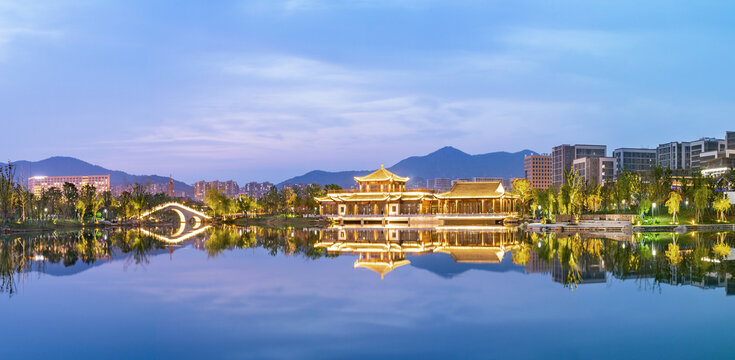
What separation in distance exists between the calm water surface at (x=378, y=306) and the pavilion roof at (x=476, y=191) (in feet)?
110

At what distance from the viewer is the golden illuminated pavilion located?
211 ft

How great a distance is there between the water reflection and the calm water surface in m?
0.18

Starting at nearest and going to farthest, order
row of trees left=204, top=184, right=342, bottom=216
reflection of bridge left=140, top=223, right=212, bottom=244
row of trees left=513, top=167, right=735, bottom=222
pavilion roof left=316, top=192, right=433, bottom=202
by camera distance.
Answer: reflection of bridge left=140, top=223, right=212, bottom=244
row of trees left=513, top=167, right=735, bottom=222
pavilion roof left=316, top=192, right=433, bottom=202
row of trees left=204, top=184, right=342, bottom=216

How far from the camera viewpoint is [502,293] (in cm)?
1861

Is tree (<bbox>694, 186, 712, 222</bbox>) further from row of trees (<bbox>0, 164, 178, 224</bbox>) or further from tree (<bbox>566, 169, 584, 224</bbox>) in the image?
row of trees (<bbox>0, 164, 178, 224</bbox>)

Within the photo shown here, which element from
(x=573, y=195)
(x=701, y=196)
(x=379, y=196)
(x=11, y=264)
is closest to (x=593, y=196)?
(x=573, y=195)

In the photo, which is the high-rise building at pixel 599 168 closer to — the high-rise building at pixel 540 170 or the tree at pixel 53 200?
the high-rise building at pixel 540 170

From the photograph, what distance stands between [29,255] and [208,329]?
79.2 ft

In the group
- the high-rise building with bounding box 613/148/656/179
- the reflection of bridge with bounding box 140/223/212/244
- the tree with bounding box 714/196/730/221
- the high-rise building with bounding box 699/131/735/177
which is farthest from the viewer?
the high-rise building with bounding box 613/148/656/179

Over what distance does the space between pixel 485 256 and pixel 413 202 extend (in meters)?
37.6

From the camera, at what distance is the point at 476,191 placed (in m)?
65.7

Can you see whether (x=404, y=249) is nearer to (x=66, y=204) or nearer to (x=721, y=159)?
(x=66, y=204)

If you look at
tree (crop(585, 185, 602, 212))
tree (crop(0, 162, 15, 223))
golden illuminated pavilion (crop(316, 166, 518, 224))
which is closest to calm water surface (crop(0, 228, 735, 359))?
tree (crop(0, 162, 15, 223))

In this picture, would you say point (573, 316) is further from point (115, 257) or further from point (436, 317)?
point (115, 257)
